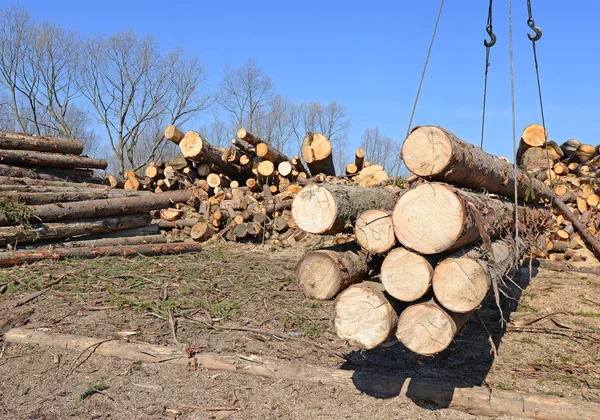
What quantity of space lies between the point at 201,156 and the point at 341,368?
28.0ft

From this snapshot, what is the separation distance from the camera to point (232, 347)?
4.76 meters

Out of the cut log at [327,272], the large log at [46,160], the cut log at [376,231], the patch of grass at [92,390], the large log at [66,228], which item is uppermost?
the large log at [46,160]

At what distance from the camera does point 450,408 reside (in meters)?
3.71

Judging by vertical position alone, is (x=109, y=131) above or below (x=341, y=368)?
above

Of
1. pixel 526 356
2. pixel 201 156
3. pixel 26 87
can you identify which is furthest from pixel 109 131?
pixel 526 356

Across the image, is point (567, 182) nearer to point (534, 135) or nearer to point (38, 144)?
point (534, 135)

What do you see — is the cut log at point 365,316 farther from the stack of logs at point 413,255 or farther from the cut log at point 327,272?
the cut log at point 327,272

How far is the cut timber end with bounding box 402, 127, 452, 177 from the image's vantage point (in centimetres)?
368

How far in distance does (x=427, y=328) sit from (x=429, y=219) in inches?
28.1

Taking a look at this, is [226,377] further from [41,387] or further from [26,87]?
[26,87]

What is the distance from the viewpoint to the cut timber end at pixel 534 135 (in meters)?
10.3

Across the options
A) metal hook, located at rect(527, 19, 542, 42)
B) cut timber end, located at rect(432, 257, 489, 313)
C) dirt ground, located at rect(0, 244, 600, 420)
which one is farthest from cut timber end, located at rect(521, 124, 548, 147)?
cut timber end, located at rect(432, 257, 489, 313)

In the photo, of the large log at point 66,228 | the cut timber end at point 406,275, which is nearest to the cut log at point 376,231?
the cut timber end at point 406,275

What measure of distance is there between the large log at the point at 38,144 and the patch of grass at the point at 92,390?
7.77 m
